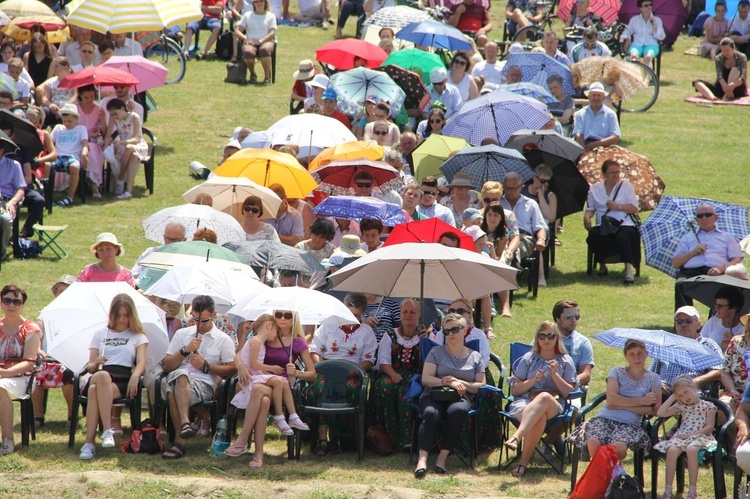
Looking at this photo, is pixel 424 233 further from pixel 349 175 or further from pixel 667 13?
pixel 667 13

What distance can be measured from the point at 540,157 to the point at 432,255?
522 cm

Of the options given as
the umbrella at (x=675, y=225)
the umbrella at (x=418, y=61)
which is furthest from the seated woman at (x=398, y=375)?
the umbrella at (x=418, y=61)

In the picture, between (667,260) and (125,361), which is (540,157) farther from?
(125,361)

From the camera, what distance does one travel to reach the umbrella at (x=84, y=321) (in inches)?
377

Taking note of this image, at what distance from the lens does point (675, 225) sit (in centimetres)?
1260

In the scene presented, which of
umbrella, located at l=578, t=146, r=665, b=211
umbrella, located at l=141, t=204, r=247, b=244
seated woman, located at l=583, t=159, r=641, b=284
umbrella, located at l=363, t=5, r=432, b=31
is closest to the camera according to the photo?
umbrella, located at l=141, t=204, r=247, b=244

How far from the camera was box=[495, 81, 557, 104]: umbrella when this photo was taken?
16.7m

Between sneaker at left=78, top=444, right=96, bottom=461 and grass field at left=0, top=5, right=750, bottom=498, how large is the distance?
0.06 meters

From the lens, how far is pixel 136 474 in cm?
880

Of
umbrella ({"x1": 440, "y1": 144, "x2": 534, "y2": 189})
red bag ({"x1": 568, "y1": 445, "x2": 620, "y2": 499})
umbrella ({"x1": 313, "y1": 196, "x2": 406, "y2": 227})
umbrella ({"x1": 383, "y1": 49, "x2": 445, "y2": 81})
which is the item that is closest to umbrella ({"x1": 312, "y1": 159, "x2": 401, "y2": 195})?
umbrella ({"x1": 440, "y1": 144, "x2": 534, "y2": 189})

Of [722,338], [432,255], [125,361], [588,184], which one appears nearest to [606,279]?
[588,184]

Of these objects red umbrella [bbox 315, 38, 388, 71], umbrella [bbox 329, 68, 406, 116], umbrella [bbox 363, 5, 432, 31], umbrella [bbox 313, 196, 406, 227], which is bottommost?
umbrella [bbox 313, 196, 406, 227]

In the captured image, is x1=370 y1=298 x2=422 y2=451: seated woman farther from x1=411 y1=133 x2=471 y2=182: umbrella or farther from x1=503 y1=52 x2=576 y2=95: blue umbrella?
x1=503 y1=52 x2=576 y2=95: blue umbrella

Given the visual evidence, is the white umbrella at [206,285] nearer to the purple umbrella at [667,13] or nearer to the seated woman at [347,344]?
the seated woman at [347,344]
